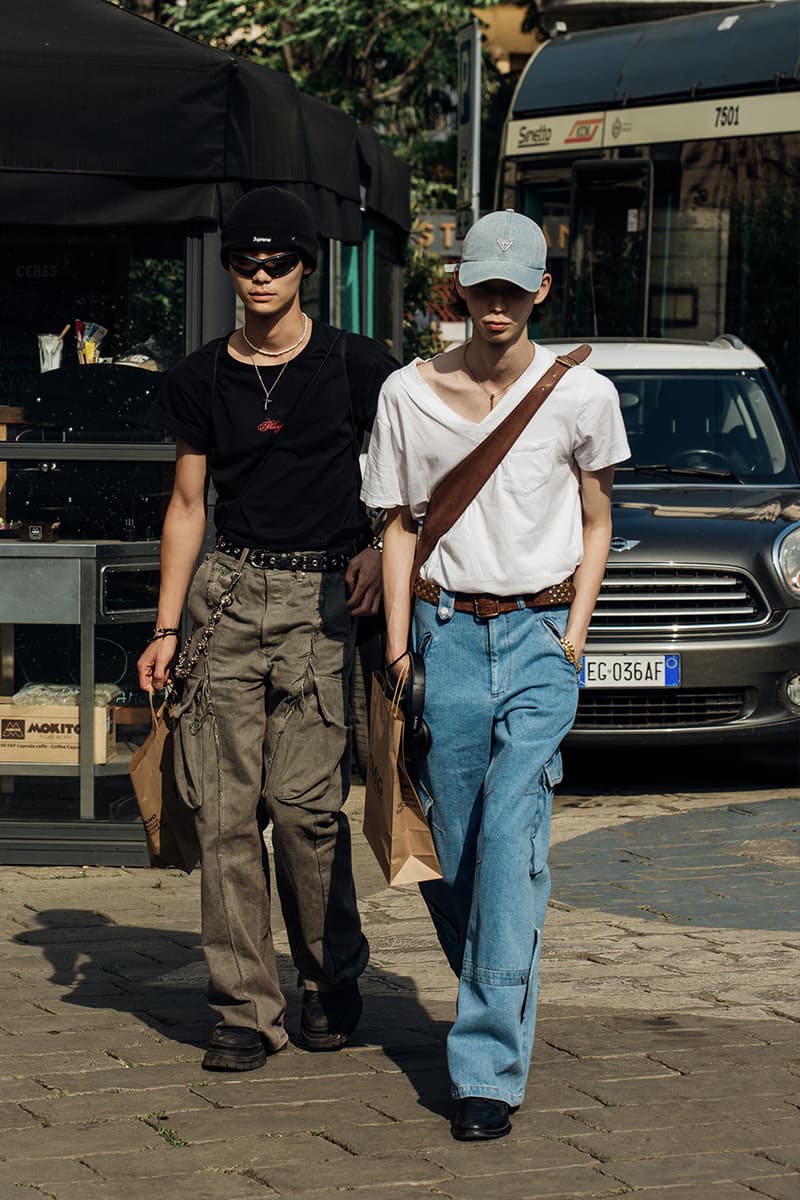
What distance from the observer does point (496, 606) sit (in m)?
4.34

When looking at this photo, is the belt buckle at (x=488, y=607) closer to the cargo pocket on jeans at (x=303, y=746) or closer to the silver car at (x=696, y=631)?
the cargo pocket on jeans at (x=303, y=746)

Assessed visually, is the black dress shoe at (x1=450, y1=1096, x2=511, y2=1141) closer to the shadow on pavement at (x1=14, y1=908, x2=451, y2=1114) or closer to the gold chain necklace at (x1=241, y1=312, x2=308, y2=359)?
the shadow on pavement at (x1=14, y1=908, x2=451, y2=1114)

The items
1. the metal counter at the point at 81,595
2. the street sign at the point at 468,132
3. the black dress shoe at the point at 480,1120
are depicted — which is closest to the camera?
the black dress shoe at the point at 480,1120

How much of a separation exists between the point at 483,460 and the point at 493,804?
2.34ft

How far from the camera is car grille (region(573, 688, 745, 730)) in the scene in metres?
8.84

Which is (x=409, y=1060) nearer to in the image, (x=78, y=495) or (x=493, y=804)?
(x=493, y=804)

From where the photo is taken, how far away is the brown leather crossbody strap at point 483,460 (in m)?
4.31

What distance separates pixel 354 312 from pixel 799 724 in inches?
126

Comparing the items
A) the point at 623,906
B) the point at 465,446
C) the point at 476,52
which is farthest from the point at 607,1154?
the point at 476,52

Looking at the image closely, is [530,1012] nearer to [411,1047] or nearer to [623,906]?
[411,1047]

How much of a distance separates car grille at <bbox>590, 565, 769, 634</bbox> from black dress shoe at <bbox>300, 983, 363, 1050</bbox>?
4.10 metres

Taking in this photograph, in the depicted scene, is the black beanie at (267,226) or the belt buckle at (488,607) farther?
the black beanie at (267,226)

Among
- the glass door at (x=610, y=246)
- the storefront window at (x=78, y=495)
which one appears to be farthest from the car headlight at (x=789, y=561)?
the glass door at (x=610, y=246)

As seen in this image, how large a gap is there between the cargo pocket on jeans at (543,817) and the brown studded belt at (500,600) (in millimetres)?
321
